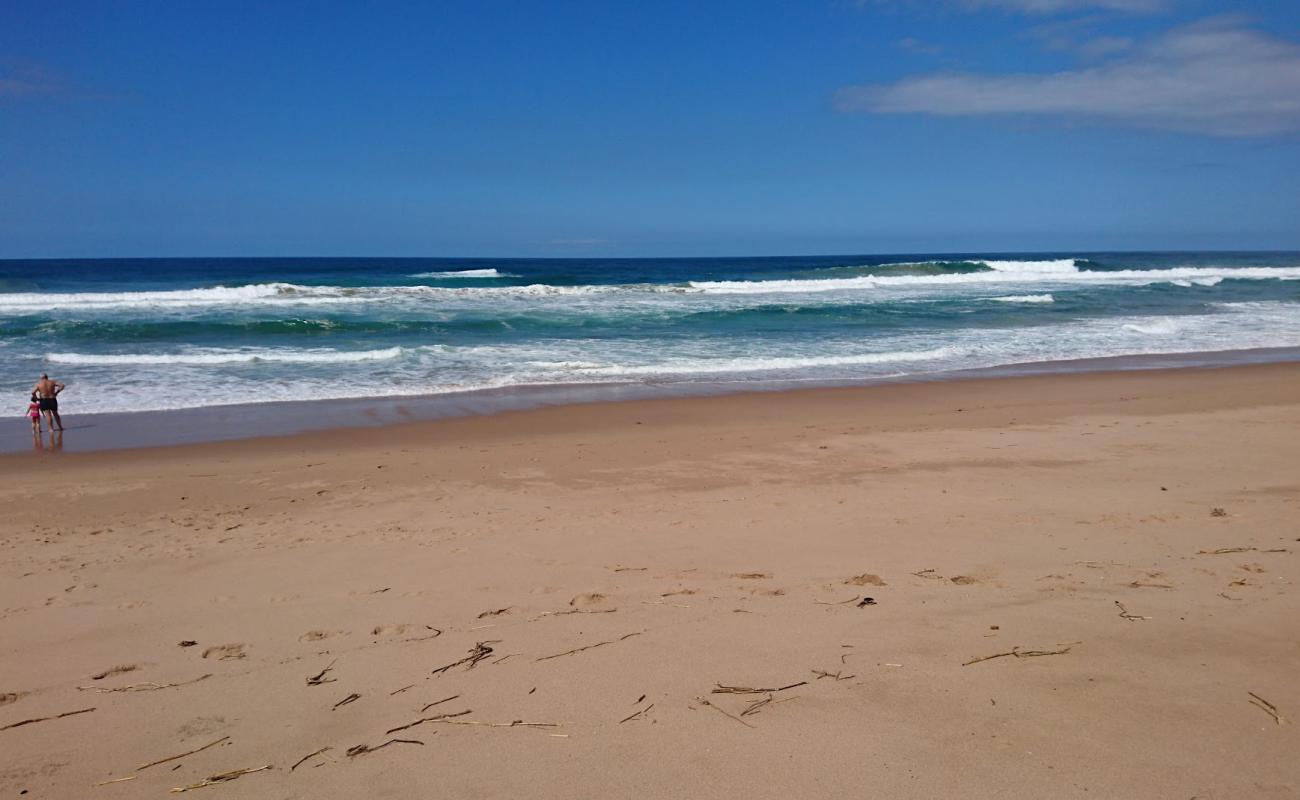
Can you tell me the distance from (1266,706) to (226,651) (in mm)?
4138

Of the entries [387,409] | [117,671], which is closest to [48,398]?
[387,409]

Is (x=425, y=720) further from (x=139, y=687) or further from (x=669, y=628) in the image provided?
(x=139, y=687)

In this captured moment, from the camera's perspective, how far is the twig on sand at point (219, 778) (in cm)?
265

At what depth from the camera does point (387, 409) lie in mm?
12078

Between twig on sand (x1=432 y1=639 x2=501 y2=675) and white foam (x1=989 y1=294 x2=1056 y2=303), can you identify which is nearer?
twig on sand (x1=432 y1=639 x2=501 y2=675)

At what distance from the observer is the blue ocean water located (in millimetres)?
15008

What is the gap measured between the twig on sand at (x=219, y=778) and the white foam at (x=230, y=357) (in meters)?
15.1

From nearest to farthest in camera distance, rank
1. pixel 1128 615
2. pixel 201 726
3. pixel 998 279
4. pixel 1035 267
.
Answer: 1. pixel 201 726
2. pixel 1128 615
3. pixel 998 279
4. pixel 1035 267

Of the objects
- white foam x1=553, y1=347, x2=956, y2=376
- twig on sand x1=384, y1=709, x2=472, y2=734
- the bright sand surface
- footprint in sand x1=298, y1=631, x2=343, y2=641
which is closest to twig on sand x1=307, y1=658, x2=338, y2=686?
the bright sand surface

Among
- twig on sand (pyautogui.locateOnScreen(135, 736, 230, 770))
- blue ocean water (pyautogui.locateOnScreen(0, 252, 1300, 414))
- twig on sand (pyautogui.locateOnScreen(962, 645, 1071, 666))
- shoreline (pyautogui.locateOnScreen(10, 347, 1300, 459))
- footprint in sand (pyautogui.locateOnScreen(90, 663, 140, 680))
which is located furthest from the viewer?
blue ocean water (pyautogui.locateOnScreen(0, 252, 1300, 414))

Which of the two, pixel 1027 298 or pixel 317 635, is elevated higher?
pixel 1027 298

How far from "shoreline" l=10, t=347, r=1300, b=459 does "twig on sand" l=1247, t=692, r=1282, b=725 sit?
9.70m

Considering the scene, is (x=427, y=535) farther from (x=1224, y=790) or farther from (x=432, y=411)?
(x=432, y=411)

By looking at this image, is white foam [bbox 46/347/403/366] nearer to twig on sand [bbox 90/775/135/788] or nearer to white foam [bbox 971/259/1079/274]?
twig on sand [bbox 90/775/135/788]
